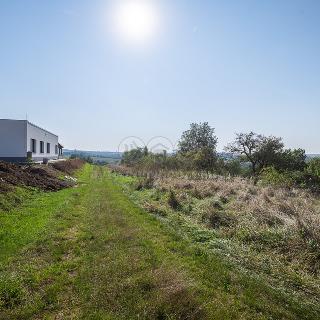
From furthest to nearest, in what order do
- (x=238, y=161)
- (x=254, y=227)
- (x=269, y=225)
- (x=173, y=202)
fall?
(x=238, y=161), (x=173, y=202), (x=269, y=225), (x=254, y=227)

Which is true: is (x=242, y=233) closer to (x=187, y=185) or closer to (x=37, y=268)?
(x=37, y=268)

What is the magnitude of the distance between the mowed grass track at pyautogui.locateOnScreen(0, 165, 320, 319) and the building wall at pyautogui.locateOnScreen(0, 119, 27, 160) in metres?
31.7

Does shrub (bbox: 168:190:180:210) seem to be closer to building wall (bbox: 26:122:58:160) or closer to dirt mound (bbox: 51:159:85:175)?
dirt mound (bbox: 51:159:85:175)

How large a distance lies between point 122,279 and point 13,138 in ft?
124

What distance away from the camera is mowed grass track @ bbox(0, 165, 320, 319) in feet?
18.9

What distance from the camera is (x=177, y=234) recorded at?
36.0 feet

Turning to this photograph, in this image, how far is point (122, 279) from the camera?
6.99 meters

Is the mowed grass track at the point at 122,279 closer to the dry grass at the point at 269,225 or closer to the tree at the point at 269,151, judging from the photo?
the dry grass at the point at 269,225

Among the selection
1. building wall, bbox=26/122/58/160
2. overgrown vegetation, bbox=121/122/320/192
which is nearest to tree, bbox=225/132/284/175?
overgrown vegetation, bbox=121/122/320/192

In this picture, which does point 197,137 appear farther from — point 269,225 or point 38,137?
point 269,225

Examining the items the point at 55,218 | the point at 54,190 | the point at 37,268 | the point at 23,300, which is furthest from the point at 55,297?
the point at 54,190

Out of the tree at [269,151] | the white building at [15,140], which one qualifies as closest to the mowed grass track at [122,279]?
the white building at [15,140]

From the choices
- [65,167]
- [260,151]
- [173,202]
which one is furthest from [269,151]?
[173,202]

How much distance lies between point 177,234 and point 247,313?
17.0 feet
